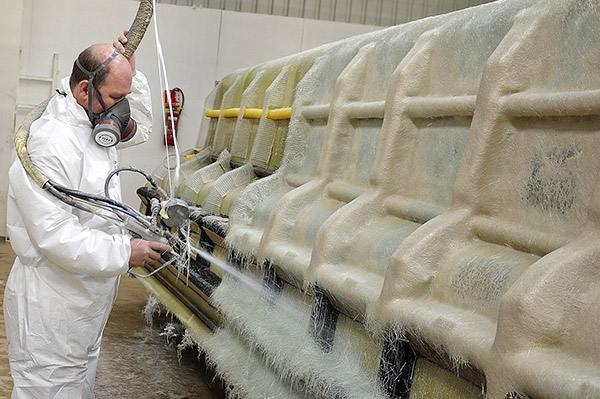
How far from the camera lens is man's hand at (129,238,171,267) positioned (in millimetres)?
2926

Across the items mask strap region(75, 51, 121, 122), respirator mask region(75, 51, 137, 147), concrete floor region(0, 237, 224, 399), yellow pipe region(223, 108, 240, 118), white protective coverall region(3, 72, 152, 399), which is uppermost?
yellow pipe region(223, 108, 240, 118)

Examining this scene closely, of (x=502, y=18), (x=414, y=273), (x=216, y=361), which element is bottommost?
(x=216, y=361)

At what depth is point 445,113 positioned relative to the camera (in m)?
2.47

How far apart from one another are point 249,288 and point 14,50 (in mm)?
5894

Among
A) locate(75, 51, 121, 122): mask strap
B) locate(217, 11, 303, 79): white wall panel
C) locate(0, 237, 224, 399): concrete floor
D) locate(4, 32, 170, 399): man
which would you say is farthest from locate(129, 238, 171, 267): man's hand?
locate(217, 11, 303, 79): white wall panel

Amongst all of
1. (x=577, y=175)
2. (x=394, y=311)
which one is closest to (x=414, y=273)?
(x=394, y=311)

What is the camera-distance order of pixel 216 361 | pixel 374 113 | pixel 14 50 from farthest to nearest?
1. pixel 14 50
2. pixel 216 361
3. pixel 374 113

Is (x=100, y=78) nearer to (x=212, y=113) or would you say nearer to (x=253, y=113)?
(x=253, y=113)

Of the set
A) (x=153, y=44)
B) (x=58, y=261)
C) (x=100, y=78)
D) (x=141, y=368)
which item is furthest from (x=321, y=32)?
(x=58, y=261)

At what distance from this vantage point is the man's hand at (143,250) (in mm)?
2926

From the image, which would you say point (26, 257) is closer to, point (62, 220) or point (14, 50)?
point (62, 220)

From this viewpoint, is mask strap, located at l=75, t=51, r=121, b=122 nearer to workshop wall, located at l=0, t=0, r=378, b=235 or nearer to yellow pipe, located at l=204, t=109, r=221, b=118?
yellow pipe, located at l=204, t=109, r=221, b=118

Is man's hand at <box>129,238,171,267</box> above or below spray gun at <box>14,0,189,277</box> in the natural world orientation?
below

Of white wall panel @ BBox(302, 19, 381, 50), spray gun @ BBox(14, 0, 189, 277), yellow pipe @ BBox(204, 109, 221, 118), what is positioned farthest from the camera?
white wall panel @ BBox(302, 19, 381, 50)
